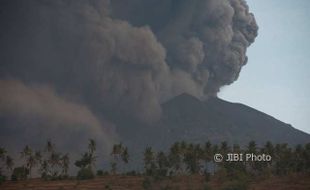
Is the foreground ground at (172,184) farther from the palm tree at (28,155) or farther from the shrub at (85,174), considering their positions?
the palm tree at (28,155)

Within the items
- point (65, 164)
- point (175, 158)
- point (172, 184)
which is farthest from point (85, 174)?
point (172, 184)

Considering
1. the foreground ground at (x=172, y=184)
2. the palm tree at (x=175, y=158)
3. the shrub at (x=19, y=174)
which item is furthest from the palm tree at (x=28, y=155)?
the palm tree at (x=175, y=158)

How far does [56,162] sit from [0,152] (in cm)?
1434

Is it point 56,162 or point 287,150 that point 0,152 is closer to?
point 56,162

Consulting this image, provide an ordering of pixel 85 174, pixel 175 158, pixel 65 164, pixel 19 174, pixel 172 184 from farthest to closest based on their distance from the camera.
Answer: pixel 65 164
pixel 19 174
pixel 175 158
pixel 85 174
pixel 172 184

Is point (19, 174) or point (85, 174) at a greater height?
point (85, 174)

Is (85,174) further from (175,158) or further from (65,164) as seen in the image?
(175,158)

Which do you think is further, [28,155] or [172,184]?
[28,155]

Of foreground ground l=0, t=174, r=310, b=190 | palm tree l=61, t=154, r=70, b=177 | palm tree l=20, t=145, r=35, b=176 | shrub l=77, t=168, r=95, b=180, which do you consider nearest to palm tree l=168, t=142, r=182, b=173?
Answer: foreground ground l=0, t=174, r=310, b=190

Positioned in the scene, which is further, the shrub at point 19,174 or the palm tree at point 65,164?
the palm tree at point 65,164

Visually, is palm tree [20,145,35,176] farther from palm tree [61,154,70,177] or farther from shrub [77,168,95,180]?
shrub [77,168,95,180]

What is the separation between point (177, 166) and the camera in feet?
375

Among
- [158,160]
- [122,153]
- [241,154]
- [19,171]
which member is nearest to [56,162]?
[19,171]

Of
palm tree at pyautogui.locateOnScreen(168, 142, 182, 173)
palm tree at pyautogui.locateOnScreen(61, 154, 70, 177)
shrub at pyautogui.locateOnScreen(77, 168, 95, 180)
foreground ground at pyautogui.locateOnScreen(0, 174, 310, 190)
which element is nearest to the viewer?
foreground ground at pyautogui.locateOnScreen(0, 174, 310, 190)
